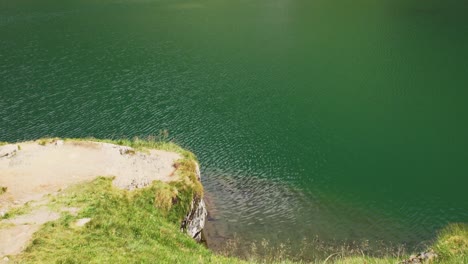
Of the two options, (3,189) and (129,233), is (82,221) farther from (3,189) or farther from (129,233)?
(3,189)

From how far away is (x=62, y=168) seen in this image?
21.8 metres

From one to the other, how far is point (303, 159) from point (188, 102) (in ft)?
49.7

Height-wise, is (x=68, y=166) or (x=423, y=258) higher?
(x=423, y=258)

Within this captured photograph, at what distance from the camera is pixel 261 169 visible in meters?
29.0

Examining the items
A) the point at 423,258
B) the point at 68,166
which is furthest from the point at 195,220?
the point at 423,258

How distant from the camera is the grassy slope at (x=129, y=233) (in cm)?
1419

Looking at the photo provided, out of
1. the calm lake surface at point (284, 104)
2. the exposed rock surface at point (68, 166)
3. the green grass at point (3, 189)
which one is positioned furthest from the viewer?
the calm lake surface at point (284, 104)

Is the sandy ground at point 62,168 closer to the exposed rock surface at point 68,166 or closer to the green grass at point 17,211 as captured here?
the exposed rock surface at point 68,166

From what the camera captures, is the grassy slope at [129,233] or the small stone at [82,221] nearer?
the grassy slope at [129,233]

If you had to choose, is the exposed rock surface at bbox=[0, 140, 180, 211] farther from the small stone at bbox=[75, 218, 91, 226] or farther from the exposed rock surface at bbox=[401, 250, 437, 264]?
the exposed rock surface at bbox=[401, 250, 437, 264]

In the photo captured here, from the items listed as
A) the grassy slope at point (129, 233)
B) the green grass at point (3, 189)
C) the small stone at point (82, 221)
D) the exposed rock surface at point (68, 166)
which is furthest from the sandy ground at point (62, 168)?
the small stone at point (82, 221)

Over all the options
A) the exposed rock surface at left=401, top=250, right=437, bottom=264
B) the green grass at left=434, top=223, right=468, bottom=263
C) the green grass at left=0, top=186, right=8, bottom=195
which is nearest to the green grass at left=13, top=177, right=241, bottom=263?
the green grass at left=0, top=186, right=8, bottom=195

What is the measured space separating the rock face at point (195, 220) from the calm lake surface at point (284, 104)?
2.86 ft

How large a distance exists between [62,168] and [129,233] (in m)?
7.36
